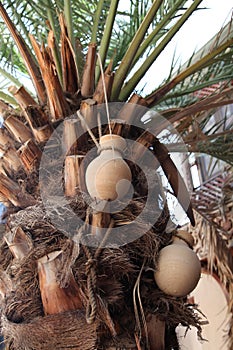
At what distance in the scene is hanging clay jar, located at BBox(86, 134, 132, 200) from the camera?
0.88 metres

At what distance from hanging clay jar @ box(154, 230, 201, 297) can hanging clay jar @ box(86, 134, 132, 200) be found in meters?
0.16

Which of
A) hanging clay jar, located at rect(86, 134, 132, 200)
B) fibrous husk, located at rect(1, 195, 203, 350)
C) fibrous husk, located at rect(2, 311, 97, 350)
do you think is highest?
hanging clay jar, located at rect(86, 134, 132, 200)

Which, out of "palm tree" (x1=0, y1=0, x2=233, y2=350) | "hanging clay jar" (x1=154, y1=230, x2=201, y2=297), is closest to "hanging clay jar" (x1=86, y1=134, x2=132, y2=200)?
"palm tree" (x1=0, y1=0, x2=233, y2=350)

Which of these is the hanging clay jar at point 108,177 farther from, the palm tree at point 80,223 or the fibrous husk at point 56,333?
the fibrous husk at point 56,333

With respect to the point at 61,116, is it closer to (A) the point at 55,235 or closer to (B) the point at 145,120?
(B) the point at 145,120

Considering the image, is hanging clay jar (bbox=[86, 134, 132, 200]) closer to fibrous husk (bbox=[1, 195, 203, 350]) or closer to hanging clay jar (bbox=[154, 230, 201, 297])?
fibrous husk (bbox=[1, 195, 203, 350])

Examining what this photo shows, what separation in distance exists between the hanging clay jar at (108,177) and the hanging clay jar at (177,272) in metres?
0.16

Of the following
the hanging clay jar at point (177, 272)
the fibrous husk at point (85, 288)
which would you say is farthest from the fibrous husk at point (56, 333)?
the hanging clay jar at point (177, 272)

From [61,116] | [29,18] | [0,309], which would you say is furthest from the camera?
[29,18]

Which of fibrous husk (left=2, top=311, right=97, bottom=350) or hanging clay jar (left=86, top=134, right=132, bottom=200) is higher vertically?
hanging clay jar (left=86, top=134, right=132, bottom=200)

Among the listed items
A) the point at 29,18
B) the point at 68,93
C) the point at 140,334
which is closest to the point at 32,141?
the point at 68,93

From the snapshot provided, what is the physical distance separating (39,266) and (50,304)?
81 millimetres

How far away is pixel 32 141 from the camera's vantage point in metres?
1.08

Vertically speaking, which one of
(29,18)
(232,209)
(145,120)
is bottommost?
(232,209)
